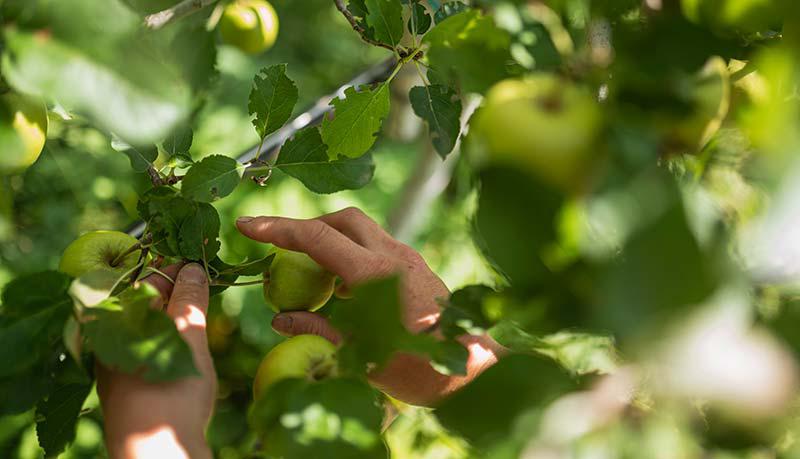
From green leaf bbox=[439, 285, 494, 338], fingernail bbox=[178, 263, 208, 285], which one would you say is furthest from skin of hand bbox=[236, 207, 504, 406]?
green leaf bbox=[439, 285, 494, 338]

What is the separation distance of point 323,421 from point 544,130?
0.22 m

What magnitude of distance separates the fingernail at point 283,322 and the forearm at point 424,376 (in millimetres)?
117

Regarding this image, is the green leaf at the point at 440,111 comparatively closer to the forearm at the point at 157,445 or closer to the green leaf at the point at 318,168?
the green leaf at the point at 318,168

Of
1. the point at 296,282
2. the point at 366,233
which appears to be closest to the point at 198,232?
the point at 296,282

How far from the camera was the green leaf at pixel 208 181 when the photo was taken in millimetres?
695

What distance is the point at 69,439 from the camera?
2.11ft

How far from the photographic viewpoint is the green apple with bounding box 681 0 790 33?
1.11ft

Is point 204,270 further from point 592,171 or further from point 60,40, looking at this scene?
point 592,171

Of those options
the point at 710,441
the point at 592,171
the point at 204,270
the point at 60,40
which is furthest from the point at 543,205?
the point at 204,270

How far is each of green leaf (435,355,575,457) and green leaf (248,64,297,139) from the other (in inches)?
18.6

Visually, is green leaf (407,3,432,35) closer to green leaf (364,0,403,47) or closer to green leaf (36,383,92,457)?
green leaf (364,0,403,47)

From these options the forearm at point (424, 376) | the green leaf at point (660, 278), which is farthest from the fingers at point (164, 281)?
the green leaf at point (660, 278)

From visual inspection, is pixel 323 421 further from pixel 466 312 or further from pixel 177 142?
pixel 177 142

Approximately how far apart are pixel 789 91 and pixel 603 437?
176 millimetres
